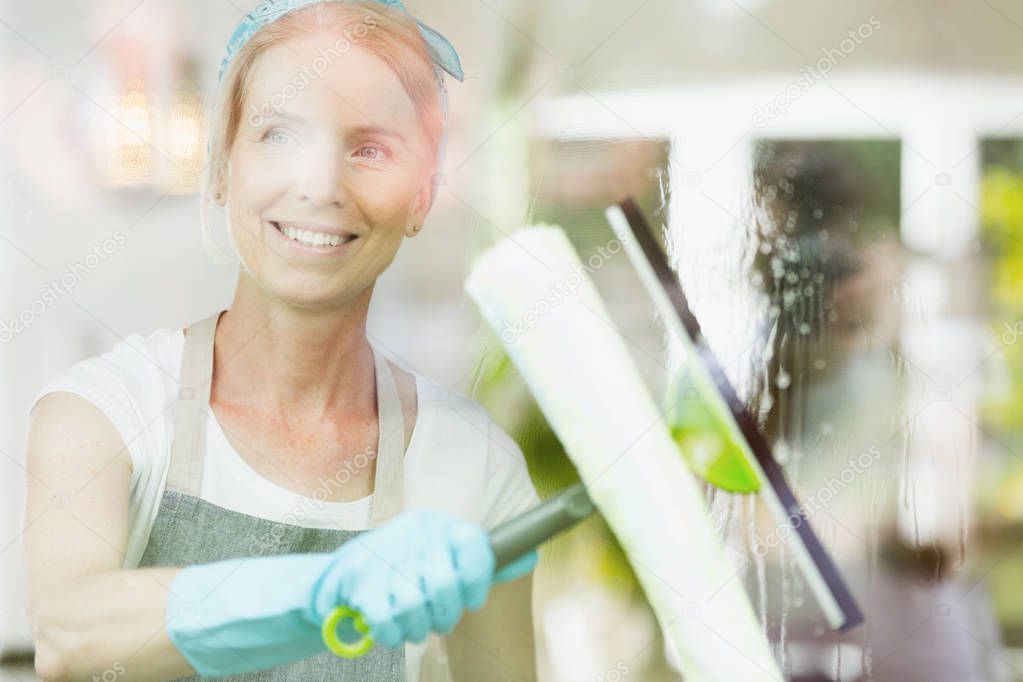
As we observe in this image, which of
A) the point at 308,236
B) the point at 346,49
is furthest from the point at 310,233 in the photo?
the point at 346,49

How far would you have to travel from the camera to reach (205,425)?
131 cm

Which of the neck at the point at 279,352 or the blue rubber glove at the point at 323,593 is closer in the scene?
the blue rubber glove at the point at 323,593

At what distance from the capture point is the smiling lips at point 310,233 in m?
1.29

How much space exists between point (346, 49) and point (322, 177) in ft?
0.61

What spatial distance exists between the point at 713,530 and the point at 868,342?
0.36 m

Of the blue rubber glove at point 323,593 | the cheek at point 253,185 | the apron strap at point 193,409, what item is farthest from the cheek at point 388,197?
the blue rubber glove at point 323,593

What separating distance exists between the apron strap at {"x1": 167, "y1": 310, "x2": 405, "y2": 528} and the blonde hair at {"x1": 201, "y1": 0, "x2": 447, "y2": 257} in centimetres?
14

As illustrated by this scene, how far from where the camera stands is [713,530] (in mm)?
1308

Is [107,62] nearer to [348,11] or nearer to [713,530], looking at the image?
[348,11]

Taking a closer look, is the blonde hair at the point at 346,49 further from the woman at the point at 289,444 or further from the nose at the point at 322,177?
the nose at the point at 322,177

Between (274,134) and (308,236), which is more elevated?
(274,134)

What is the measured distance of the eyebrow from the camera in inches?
51.1

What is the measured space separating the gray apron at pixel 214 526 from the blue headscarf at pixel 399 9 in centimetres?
41

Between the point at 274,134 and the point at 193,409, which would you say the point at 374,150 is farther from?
the point at 193,409
